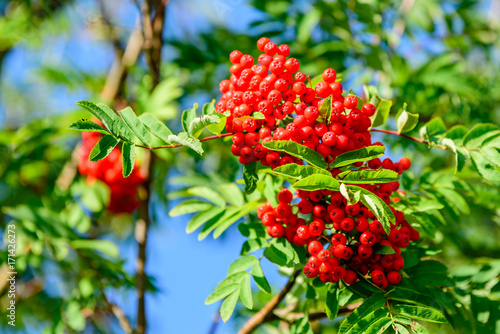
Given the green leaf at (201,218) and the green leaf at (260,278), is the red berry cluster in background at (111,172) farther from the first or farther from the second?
the green leaf at (260,278)

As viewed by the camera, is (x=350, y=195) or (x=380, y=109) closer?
(x=350, y=195)

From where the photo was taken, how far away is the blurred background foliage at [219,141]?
7.69ft

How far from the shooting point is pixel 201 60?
3053 millimetres

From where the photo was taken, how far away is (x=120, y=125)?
149 cm

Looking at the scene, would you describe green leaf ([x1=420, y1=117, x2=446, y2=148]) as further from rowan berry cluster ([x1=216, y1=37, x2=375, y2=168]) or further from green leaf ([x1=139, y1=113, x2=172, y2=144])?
green leaf ([x1=139, y1=113, x2=172, y2=144])

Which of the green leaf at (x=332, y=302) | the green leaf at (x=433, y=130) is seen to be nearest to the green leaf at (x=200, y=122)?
the green leaf at (x=332, y=302)

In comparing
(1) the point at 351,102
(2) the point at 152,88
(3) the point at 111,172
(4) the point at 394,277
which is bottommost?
(4) the point at 394,277

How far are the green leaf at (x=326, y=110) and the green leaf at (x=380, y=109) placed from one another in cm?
32

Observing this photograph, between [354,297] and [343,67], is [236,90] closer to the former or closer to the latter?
[354,297]

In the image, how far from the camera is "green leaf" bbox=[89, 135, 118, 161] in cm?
141

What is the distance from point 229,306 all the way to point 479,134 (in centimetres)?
112

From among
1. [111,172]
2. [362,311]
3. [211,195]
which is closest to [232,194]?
[211,195]

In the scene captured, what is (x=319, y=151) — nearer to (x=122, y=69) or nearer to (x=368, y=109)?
(x=368, y=109)

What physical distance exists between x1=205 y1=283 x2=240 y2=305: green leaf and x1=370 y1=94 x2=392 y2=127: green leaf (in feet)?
2.68
